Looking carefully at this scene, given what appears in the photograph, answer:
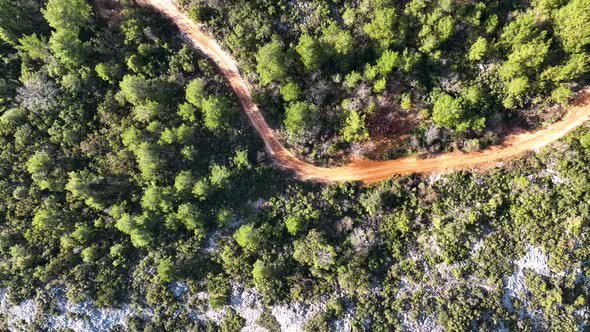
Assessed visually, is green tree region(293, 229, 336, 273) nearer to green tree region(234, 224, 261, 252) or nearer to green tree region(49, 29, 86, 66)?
green tree region(234, 224, 261, 252)

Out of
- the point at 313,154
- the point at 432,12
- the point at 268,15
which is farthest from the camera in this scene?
the point at 313,154

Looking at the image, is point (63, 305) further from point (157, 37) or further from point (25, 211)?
point (157, 37)

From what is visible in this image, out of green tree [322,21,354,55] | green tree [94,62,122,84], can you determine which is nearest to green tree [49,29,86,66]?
green tree [94,62,122,84]

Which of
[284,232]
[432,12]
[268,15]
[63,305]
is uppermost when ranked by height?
[268,15]

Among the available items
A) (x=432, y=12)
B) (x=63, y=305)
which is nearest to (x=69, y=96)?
(x=63, y=305)

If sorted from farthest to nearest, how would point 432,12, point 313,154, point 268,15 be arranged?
point 313,154 < point 268,15 < point 432,12

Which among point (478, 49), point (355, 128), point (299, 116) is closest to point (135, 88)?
point (299, 116)
